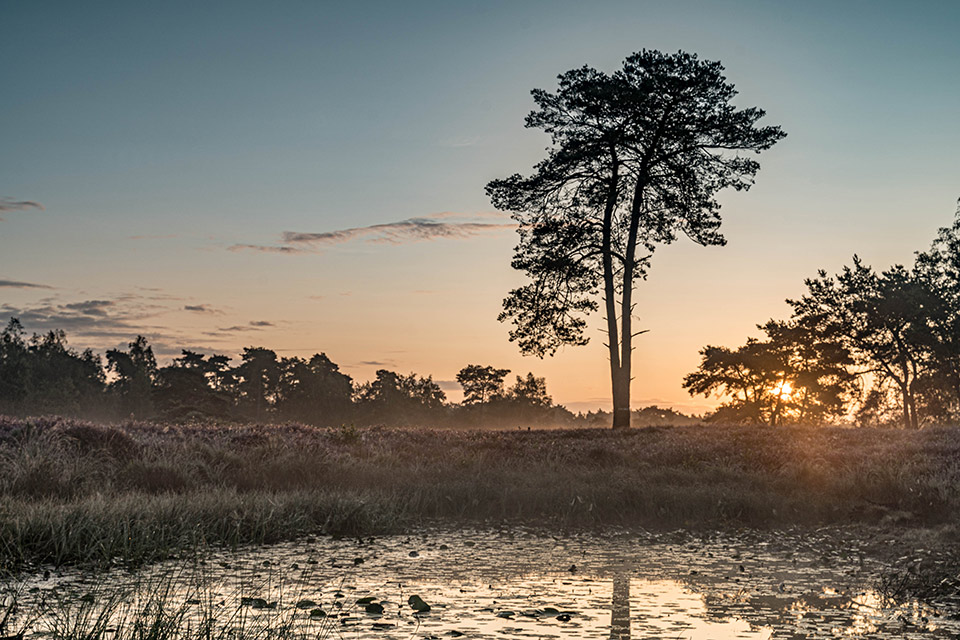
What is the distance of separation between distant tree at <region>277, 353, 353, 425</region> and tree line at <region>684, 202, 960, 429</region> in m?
34.7

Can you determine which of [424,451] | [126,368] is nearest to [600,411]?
[126,368]

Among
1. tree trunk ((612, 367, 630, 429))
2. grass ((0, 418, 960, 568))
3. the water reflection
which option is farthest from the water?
tree trunk ((612, 367, 630, 429))

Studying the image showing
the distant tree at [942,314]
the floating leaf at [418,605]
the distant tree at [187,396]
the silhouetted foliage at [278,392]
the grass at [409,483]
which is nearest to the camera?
the floating leaf at [418,605]

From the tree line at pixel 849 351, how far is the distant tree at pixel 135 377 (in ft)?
175

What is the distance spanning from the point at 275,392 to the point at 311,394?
15.5ft

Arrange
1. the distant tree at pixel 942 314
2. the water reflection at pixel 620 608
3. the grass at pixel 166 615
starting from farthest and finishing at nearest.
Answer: the distant tree at pixel 942 314 → the water reflection at pixel 620 608 → the grass at pixel 166 615

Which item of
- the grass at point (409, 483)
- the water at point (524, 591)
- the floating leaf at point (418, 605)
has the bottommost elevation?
the water at point (524, 591)

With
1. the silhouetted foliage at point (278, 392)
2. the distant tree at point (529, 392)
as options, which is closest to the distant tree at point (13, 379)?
the silhouetted foliage at point (278, 392)

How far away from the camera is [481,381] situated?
3022 inches

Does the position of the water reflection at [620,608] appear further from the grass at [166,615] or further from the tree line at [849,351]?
the tree line at [849,351]

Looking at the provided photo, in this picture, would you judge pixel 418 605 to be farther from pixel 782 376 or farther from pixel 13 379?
pixel 13 379

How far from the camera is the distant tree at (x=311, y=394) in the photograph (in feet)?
232

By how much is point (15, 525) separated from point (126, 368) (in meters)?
85.1

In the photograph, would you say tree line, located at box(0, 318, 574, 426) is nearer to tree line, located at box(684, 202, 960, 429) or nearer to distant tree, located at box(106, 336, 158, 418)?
distant tree, located at box(106, 336, 158, 418)
